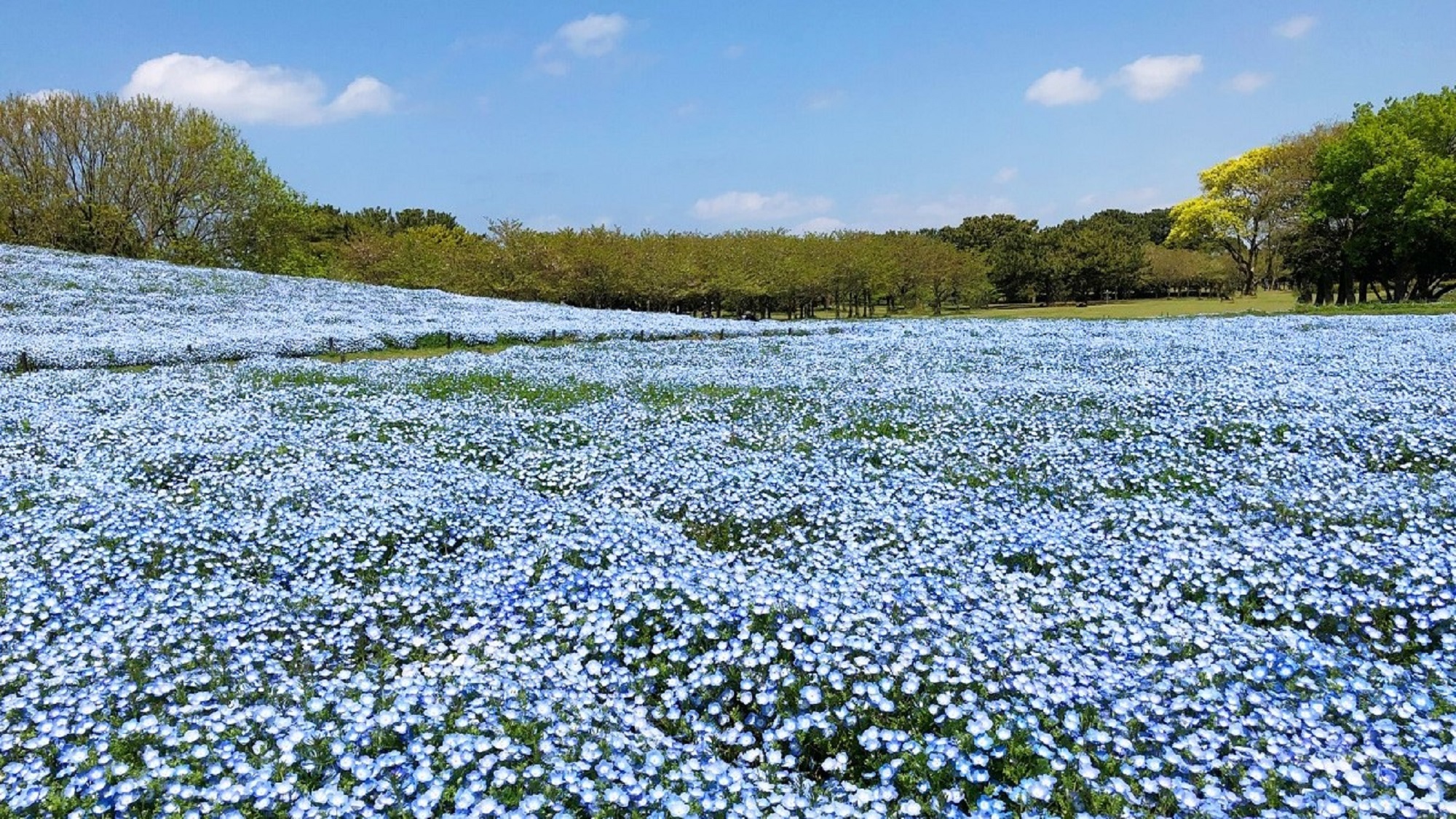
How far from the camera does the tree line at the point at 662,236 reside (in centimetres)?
4309

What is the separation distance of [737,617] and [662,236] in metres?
57.6

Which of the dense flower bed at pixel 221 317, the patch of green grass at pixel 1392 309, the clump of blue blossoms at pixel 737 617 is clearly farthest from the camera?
the patch of green grass at pixel 1392 309

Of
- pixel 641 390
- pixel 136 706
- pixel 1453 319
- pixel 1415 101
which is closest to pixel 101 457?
pixel 136 706

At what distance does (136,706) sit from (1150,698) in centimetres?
557

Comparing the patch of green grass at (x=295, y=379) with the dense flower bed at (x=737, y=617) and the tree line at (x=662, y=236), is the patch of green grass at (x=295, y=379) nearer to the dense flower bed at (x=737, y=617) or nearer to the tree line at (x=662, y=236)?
the dense flower bed at (x=737, y=617)

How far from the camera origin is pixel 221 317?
1134 inches

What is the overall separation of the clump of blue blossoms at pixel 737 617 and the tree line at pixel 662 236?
4036 cm

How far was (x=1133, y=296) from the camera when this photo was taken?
306 feet

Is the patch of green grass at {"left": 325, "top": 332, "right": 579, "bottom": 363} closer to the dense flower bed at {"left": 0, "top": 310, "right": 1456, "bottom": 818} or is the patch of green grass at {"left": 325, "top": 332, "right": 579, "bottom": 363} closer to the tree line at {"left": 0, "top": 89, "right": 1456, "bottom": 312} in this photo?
the dense flower bed at {"left": 0, "top": 310, "right": 1456, "bottom": 818}

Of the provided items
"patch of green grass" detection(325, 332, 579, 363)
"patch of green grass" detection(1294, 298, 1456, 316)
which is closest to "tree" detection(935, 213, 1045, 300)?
"patch of green grass" detection(1294, 298, 1456, 316)

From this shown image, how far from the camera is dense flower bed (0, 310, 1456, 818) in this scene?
3.83 m

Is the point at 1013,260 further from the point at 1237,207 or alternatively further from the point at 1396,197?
the point at 1396,197

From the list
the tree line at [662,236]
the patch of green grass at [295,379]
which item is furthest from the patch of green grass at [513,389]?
the tree line at [662,236]

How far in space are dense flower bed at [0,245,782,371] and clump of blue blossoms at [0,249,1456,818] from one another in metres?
10.6
